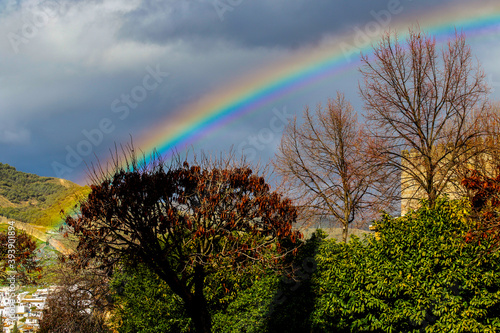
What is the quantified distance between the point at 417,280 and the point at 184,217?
7.28 meters

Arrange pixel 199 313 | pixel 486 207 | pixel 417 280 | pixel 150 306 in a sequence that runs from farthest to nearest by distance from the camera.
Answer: pixel 150 306, pixel 199 313, pixel 417 280, pixel 486 207

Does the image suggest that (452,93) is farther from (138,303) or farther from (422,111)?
(138,303)

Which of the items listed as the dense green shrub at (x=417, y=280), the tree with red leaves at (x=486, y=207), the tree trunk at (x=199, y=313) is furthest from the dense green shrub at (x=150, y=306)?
the tree with red leaves at (x=486, y=207)

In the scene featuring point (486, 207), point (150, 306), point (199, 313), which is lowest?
point (199, 313)

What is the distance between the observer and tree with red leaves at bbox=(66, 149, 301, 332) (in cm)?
1423

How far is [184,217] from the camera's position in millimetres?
15109

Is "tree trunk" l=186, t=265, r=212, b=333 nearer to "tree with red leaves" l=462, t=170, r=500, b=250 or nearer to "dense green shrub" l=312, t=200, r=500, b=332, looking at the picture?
"dense green shrub" l=312, t=200, r=500, b=332

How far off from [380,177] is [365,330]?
12.2 metres

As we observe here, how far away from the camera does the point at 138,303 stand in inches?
945

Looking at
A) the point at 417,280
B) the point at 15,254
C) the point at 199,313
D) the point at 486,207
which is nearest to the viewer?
the point at 486,207

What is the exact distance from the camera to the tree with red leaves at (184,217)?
14227 mm

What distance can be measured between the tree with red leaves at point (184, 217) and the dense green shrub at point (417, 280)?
243 centimetres

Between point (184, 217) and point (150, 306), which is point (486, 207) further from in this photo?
point (150, 306)

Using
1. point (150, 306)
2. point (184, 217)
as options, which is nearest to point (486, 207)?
point (184, 217)
